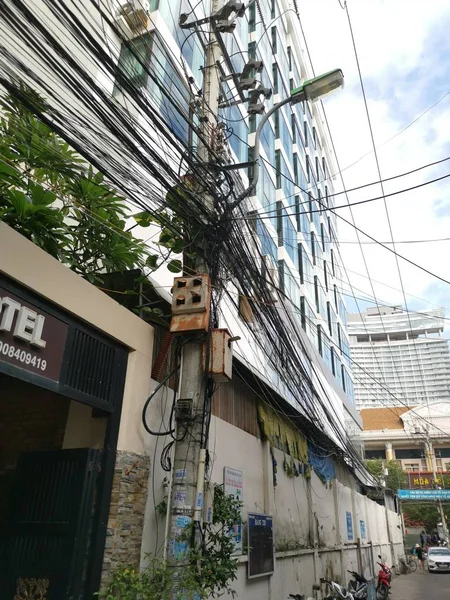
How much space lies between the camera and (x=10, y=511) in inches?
155

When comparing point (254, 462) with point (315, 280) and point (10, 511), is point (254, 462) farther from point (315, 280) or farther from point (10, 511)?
point (315, 280)

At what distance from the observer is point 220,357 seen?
4121 mm

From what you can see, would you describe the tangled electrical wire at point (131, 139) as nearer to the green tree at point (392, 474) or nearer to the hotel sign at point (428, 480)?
the hotel sign at point (428, 480)

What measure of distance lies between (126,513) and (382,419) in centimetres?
5603

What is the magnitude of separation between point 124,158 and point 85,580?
3496 millimetres

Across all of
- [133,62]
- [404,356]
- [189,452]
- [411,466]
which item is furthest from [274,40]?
[411,466]

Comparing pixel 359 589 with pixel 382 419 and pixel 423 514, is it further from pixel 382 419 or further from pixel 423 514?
pixel 382 419

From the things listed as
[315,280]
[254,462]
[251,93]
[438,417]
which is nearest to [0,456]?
[254,462]

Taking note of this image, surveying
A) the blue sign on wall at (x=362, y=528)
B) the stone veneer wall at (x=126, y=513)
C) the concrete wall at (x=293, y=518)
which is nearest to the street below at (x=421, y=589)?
the concrete wall at (x=293, y=518)

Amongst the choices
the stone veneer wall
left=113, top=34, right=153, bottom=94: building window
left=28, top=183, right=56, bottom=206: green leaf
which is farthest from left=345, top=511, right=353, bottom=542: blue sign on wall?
left=28, top=183, right=56, bottom=206: green leaf

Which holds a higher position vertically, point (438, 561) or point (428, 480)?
point (428, 480)

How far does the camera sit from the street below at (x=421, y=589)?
39.4ft

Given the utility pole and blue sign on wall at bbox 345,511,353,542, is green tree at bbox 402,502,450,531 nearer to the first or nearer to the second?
blue sign on wall at bbox 345,511,353,542

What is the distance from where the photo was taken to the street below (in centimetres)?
1201
